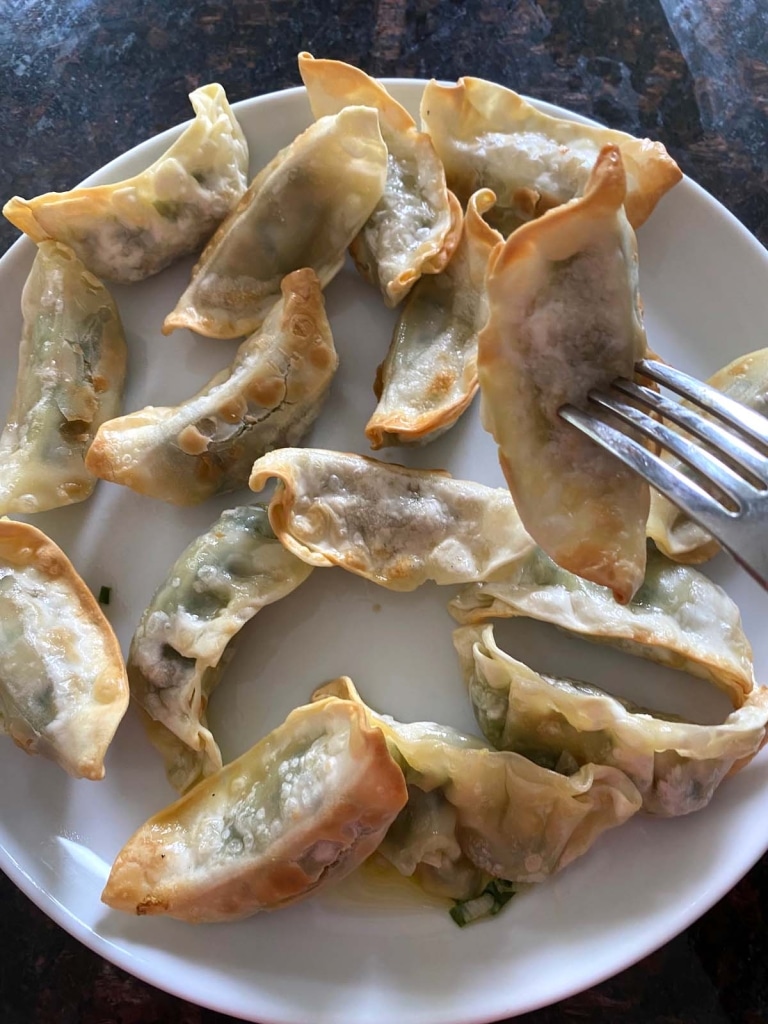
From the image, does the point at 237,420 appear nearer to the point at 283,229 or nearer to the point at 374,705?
the point at 283,229

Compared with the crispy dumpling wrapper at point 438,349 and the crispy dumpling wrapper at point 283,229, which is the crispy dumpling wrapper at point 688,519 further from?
the crispy dumpling wrapper at point 283,229

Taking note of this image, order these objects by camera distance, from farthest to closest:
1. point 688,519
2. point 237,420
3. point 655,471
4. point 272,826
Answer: point 237,420 → point 688,519 → point 272,826 → point 655,471

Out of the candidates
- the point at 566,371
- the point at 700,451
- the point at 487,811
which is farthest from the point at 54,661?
the point at 700,451

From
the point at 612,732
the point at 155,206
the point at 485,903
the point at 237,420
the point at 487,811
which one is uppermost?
the point at 155,206

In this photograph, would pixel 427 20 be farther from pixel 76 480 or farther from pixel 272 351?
pixel 76 480

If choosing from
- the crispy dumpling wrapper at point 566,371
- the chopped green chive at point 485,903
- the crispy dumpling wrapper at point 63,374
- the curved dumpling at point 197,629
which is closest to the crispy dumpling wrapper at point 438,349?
the curved dumpling at point 197,629

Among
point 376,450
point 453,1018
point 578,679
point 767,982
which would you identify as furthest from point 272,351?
point 767,982
